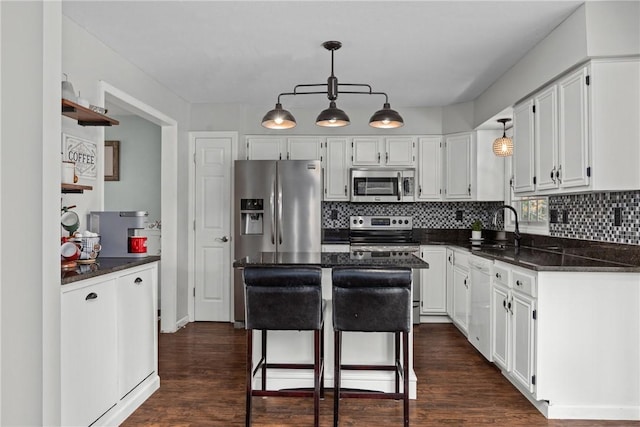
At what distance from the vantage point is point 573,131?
2783mm

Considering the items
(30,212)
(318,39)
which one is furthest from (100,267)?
(318,39)

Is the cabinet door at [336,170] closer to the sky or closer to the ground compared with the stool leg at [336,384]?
closer to the sky

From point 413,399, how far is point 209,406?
1.29 meters

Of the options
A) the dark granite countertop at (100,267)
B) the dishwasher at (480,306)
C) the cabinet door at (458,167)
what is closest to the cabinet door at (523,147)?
the dishwasher at (480,306)

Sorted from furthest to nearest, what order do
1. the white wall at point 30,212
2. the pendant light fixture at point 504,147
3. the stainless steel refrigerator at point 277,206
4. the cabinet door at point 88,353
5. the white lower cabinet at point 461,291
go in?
the stainless steel refrigerator at point 277,206 → the white lower cabinet at point 461,291 → the pendant light fixture at point 504,147 → the cabinet door at point 88,353 → the white wall at point 30,212

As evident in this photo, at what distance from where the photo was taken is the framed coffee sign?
2.75 metres

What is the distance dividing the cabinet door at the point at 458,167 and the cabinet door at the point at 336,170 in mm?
1167

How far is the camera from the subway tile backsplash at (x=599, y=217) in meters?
2.75

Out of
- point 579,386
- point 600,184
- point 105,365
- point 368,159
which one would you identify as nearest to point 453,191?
point 368,159

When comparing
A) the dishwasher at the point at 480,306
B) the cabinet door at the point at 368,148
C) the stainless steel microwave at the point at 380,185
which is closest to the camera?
the dishwasher at the point at 480,306

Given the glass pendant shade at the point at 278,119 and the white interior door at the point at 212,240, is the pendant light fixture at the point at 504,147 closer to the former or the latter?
the glass pendant shade at the point at 278,119

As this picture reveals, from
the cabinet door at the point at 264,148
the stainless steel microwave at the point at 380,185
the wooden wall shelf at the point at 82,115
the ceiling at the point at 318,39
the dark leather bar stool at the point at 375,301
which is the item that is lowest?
the dark leather bar stool at the point at 375,301

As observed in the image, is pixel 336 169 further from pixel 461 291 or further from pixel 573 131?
pixel 573 131

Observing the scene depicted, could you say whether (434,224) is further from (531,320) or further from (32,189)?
(32,189)
